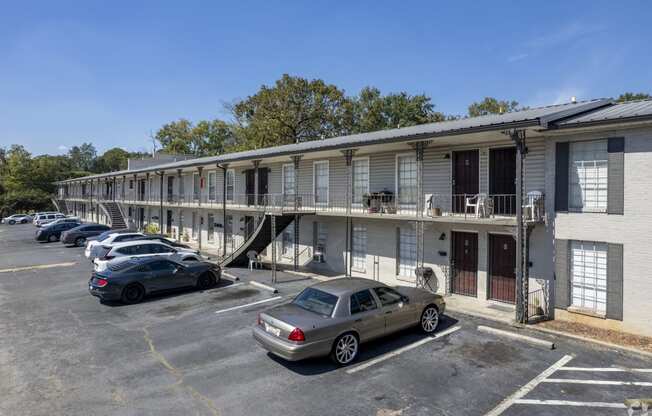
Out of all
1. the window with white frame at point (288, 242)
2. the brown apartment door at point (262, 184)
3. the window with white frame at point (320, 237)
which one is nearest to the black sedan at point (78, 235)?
the brown apartment door at point (262, 184)

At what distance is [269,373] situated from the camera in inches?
318

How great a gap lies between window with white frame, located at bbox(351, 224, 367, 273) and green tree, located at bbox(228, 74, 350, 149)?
26.9 meters

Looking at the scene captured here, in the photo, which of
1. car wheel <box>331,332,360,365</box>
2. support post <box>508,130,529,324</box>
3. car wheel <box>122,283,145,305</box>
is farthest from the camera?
car wheel <box>122,283,145,305</box>

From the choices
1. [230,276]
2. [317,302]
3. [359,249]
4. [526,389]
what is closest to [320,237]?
[359,249]

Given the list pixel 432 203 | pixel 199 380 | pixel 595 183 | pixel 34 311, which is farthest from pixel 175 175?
pixel 595 183

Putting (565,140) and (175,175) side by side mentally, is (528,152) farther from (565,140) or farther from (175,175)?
(175,175)

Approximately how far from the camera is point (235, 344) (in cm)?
975

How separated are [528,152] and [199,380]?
36.5 ft

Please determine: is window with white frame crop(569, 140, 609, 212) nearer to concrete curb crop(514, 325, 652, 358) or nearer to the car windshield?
concrete curb crop(514, 325, 652, 358)

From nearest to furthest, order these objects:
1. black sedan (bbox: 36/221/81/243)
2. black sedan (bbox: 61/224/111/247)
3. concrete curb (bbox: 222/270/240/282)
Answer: concrete curb (bbox: 222/270/240/282), black sedan (bbox: 61/224/111/247), black sedan (bbox: 36/221/81/243)

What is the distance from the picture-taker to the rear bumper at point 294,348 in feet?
25.2

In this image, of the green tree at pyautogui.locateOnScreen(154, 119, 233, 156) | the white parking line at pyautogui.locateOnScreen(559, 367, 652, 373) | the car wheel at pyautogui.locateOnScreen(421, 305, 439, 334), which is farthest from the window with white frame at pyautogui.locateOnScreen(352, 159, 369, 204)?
the green tree at pyautogui.locateOnScreen(154, 119, 233, 156)

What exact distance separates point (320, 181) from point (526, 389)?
13.5 metres

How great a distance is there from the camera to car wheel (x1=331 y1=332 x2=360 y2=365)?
324 inches
